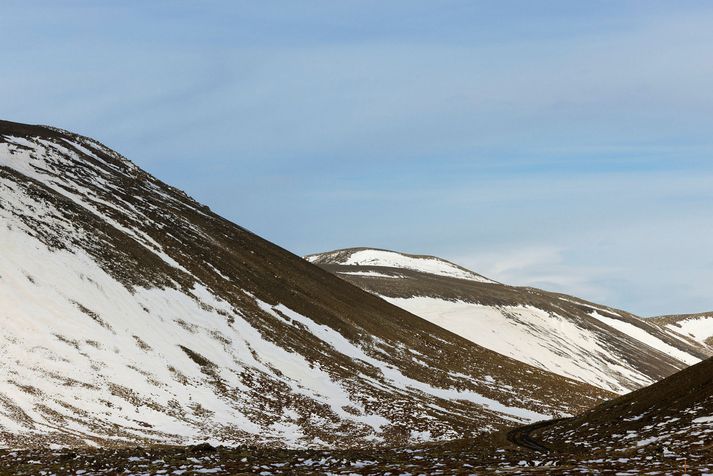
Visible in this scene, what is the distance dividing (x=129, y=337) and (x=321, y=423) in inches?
797

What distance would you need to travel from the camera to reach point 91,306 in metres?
76.2

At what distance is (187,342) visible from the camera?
78.9 m

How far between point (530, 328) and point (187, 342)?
98014mm

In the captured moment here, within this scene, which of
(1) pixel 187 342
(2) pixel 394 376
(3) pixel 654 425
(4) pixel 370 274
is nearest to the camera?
(3) pixel 654 425

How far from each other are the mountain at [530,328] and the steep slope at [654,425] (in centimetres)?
10112

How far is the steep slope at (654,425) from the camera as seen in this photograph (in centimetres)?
2728

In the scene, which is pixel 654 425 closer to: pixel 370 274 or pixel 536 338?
pixel 536 338

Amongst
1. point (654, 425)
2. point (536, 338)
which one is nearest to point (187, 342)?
point (654, 425)

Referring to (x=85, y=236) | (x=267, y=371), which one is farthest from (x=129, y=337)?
(x=85, y=236)

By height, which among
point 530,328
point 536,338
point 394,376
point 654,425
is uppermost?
point 530,328

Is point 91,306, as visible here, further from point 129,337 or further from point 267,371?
point 267,371

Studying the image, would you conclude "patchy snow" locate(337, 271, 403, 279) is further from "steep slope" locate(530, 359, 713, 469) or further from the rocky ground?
the rocky ground

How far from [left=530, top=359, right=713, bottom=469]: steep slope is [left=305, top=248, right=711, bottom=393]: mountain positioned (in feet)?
332

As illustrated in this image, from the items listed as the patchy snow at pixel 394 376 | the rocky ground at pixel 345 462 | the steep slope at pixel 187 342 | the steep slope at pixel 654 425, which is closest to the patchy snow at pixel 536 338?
the steep slope at pixel 187 342
